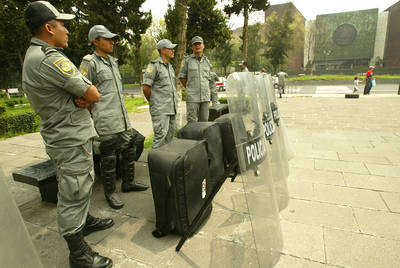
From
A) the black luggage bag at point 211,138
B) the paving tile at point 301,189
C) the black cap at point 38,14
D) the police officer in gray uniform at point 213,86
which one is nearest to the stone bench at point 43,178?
the black luggage bag at point 211,138

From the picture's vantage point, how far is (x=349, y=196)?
2.89 m

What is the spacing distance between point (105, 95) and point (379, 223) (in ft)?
10.8

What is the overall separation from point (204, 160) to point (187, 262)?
35.9 inches

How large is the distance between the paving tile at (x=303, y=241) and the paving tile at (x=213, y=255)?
344 millimetres

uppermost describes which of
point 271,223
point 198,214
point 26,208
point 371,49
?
point 371,49

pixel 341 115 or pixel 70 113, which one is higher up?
pixel 70 113

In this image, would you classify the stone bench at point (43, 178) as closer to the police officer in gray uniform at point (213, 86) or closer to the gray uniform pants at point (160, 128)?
the gray uniform pants at point (160, 128)

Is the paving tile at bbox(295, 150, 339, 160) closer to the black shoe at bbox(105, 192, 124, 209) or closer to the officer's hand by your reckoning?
the black shoe at bbox(105, 192, 124, 209)

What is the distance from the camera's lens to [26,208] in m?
2.92

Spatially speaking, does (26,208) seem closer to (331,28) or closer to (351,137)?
(351,137)

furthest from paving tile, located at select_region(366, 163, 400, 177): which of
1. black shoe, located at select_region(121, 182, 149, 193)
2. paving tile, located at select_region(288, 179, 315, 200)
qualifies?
black shoe, located at select_region(121, 182, 149, 193)

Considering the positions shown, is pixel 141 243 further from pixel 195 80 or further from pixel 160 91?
pixel 195 80

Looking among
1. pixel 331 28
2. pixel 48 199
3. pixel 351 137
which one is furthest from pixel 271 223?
Result: pixel 331 28

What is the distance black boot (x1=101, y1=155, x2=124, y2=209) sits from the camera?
2.77 m
